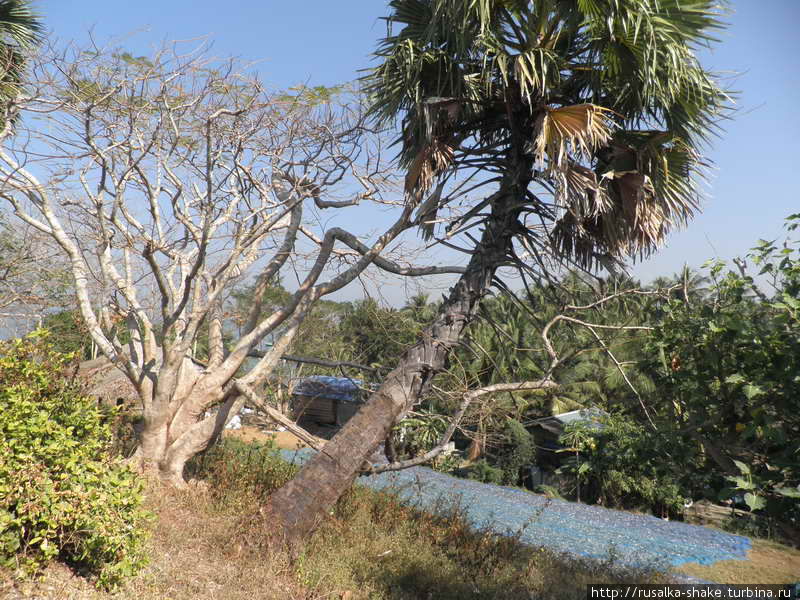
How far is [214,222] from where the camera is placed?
849cm

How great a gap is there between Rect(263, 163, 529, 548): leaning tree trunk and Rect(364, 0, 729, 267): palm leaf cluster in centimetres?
30

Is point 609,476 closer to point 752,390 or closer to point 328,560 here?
point 328,560

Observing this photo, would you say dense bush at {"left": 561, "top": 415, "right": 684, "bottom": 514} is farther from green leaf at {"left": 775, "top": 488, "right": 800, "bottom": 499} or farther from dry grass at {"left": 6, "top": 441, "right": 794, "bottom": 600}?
green leaf at {"left": 775, "top": 488, "right": 800, "bottom": 499}

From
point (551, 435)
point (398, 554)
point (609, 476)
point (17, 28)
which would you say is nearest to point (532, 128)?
point (398, 554)

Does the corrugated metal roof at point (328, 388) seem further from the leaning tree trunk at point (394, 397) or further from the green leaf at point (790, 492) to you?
the green leaf at point (790, 492)

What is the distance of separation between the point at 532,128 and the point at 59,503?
5.53 meters

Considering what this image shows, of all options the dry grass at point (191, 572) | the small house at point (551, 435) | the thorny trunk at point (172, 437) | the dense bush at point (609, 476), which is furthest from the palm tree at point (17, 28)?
the small house at point (551, 435)

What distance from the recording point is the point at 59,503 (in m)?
3.77

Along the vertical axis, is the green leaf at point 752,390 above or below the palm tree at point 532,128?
below

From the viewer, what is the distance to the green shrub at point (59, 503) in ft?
12.1

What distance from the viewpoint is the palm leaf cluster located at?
5645mm

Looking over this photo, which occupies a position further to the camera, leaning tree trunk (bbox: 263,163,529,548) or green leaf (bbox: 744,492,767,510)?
leaning tree trunk (bbox: 263,163,529,548)

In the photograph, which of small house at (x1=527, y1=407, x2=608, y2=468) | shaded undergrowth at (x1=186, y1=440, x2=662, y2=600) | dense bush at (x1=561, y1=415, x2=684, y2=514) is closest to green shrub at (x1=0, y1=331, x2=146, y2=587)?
shaded undergrowth at (x1=186, y1=440, x2=662, y2=600)

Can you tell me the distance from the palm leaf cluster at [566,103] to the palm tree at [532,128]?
0.02 meters
